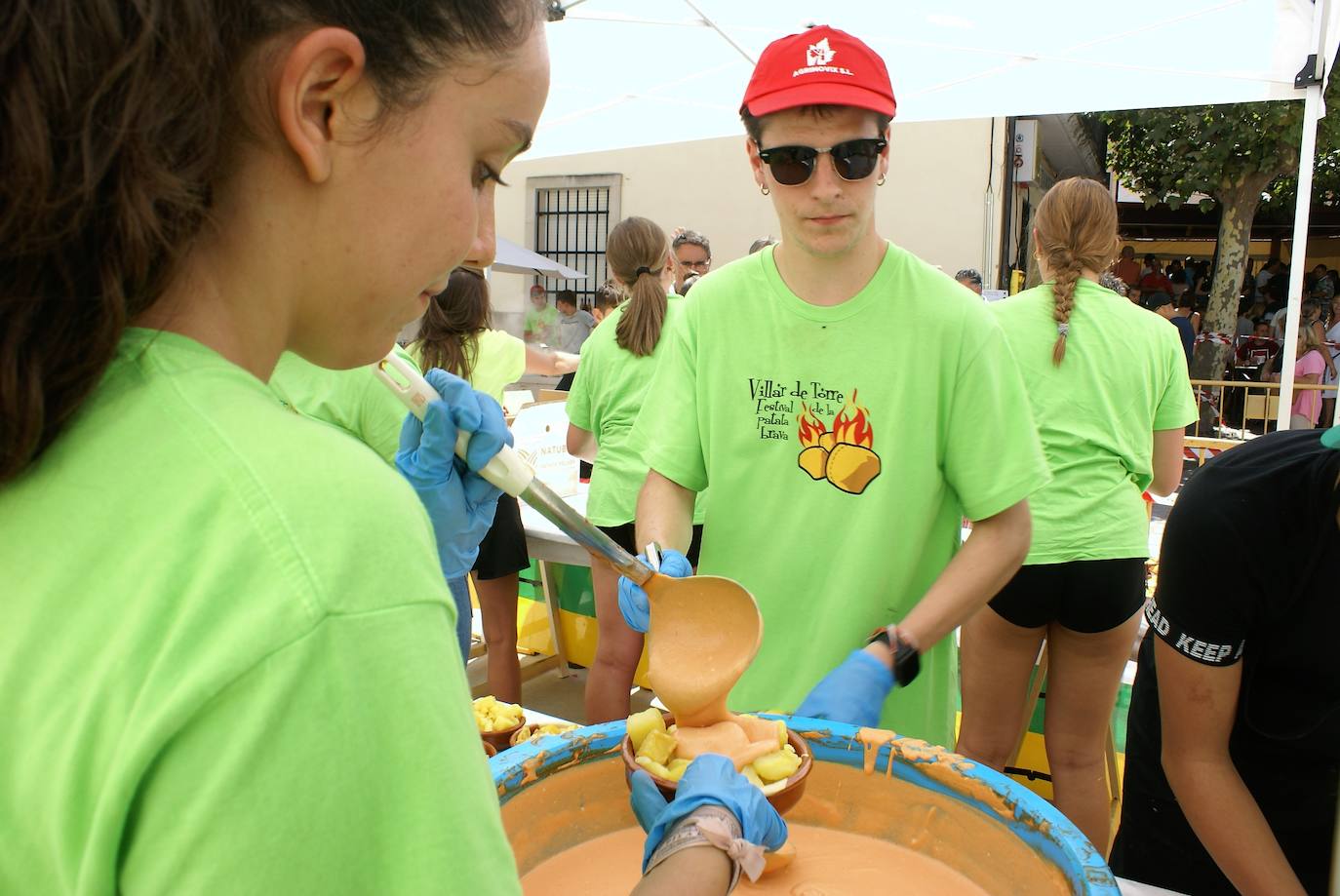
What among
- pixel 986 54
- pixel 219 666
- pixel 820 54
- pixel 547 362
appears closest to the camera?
pixel 219 666

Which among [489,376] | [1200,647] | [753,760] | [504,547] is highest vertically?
[489,376]

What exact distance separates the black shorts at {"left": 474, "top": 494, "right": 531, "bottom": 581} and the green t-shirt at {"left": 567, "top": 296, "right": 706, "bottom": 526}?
290mm

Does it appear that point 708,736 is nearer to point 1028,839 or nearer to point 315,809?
point 1028,839

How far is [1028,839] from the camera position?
1.26 meters

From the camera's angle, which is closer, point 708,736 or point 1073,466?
point 708,736

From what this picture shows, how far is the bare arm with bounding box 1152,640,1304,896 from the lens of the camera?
1.49 meters

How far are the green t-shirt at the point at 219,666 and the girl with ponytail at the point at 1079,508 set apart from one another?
106 inches

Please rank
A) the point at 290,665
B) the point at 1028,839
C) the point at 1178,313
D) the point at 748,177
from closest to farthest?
1. the point at 290,665
2. the point at 1028,839
3. the point at 1178,313
4. the point at 748,177

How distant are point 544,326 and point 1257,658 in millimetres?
10784

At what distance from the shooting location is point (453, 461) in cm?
146

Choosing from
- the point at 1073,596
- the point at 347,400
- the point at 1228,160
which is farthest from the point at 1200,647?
the point at 1228,160

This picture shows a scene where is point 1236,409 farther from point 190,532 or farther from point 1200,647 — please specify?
point 190,532

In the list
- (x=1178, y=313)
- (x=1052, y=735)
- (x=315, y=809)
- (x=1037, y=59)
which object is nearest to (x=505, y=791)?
(x=315, y=809)

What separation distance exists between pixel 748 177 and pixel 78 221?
1269 cm
